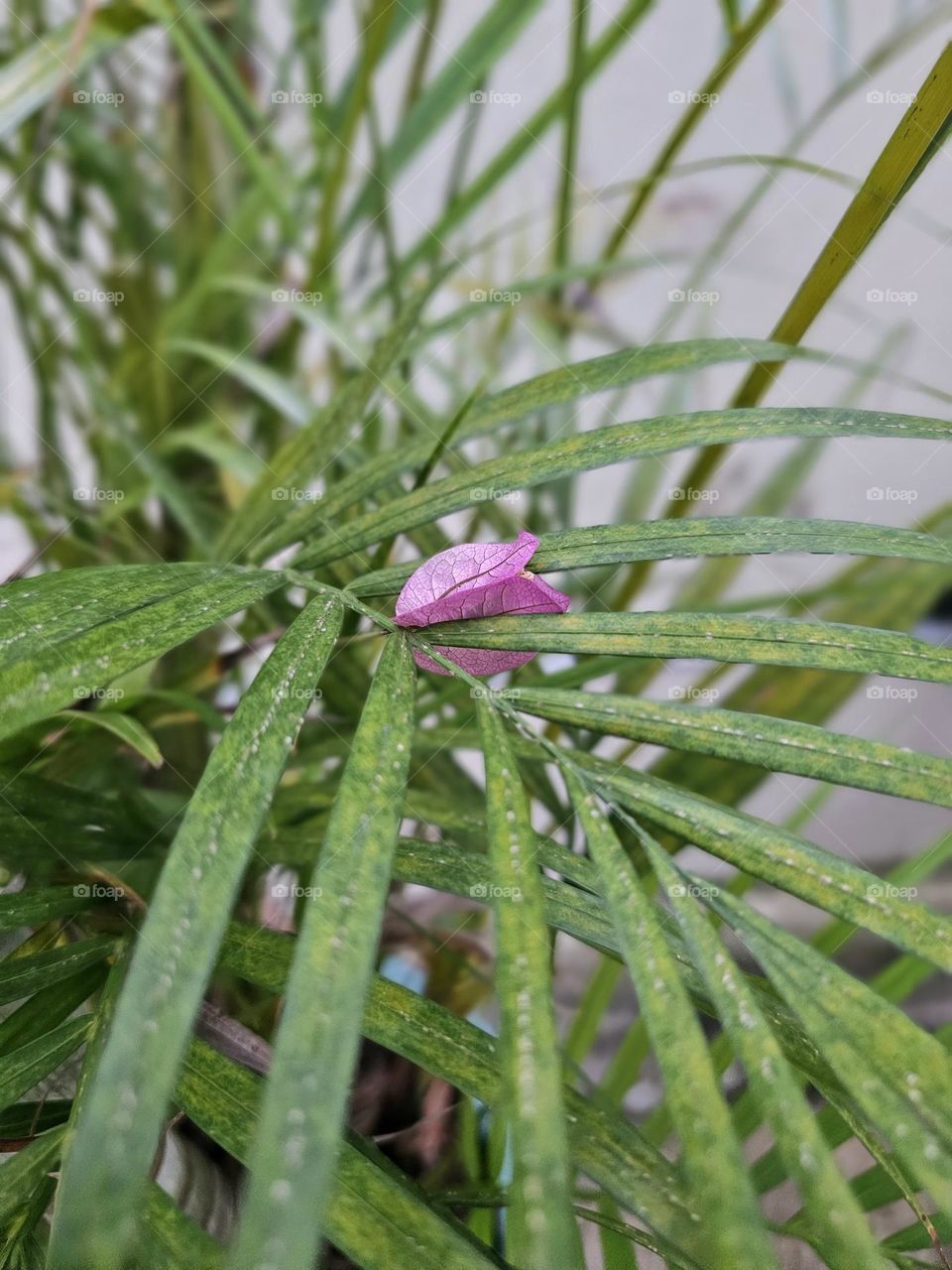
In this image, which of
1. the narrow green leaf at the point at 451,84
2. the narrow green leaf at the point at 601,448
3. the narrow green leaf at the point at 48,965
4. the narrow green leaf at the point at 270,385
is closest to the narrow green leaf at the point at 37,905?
the narrow green leaf at the point at 48,965

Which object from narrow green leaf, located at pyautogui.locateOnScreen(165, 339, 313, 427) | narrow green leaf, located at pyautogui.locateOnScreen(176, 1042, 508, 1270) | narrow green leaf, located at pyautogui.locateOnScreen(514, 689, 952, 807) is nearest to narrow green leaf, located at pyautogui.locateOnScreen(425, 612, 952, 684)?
narrow green leaf, located at pyautogui.locateOnScreen(514, 689, 952, 807)

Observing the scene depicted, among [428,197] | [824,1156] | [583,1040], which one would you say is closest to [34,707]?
[824,1156]

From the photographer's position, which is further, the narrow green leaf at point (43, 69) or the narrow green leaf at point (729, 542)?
the narrow green leaf at point (43, 69)

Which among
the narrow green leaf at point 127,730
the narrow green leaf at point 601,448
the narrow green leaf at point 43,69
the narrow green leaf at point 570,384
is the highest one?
the narrow green leaf at point 43,69

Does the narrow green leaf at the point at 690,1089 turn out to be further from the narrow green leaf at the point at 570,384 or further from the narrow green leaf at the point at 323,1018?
the narrow green leaf at the point at 570,384

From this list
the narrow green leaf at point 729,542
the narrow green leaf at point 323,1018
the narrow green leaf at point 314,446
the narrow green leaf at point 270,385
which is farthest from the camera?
the narrow green leaf at point 270,385

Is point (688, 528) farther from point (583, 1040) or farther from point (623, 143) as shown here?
point (623, 143)

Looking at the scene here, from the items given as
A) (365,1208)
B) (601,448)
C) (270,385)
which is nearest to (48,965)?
(365,1208)
